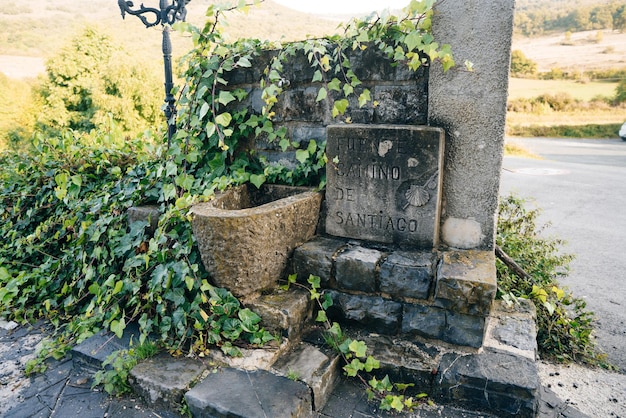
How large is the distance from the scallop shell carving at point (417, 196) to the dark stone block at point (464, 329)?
2.09ft

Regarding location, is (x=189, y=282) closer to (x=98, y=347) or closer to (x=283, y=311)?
(x=283, y=311)

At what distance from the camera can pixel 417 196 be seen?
240cm

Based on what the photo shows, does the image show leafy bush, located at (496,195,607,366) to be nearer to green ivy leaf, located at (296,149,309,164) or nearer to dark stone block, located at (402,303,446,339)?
dark stone block, located at (402,303,446,339)

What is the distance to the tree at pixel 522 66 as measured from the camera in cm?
4191

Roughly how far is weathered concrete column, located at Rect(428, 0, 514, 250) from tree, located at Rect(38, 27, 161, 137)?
17.0 metres

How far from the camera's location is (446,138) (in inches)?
94.5

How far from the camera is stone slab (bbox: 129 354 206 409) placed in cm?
183

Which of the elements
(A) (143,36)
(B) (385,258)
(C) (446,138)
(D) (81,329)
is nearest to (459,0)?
(C) (446,138)

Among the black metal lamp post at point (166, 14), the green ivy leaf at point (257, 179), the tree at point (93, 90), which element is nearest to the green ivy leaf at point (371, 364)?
the green ivy leaf at point (257, 179)

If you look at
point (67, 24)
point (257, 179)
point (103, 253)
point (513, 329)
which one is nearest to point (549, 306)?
point (513, 329)

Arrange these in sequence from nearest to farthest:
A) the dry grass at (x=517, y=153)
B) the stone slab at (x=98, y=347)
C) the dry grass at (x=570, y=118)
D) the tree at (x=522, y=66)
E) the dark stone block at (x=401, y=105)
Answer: the stone slab at (x=98, y=347) → the dark stone block at (x=401, y=105) → the dry grass at (x=517, y=153) → the dry grass at (x=570, y=118) → the tree at (x=522, y=66)

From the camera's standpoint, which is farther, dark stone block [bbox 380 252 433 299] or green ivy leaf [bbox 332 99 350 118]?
green ivy leaf [bbox 332 99 350 118]

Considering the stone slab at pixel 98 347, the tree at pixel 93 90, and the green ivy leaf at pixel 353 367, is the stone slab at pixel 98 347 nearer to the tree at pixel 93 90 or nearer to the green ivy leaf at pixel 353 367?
the green ivy leaf at pixel 353 367

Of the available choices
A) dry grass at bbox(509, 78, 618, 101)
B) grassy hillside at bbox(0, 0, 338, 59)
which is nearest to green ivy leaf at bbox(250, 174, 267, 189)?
grassy hillside at bbox(0, 0, 338, 59)
